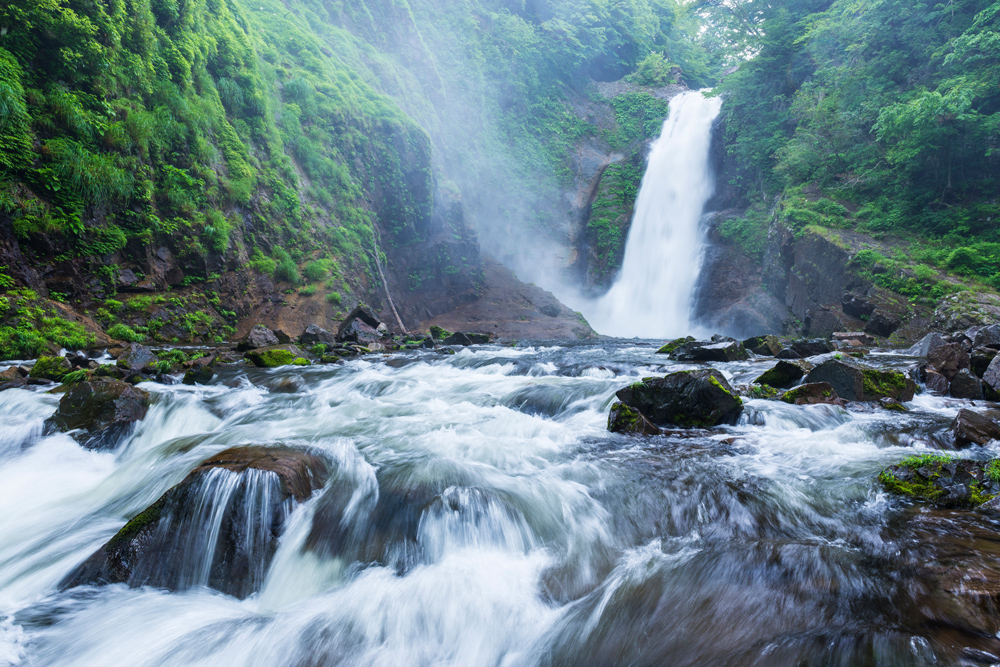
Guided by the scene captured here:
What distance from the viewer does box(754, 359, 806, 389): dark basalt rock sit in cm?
739

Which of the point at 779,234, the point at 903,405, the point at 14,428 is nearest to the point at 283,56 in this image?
the point at 14,428

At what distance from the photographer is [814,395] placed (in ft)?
20.4

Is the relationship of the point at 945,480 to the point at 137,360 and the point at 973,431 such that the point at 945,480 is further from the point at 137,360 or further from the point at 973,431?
→ the point at 137,360

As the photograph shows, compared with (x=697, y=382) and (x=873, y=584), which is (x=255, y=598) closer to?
(x=873, y=584)

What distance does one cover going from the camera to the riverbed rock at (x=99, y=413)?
17.8ft

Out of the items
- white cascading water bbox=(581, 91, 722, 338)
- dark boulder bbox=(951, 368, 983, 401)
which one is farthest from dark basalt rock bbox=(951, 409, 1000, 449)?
white cascading water bbox=(581, 91, 722, 338)

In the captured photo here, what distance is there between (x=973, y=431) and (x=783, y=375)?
291 centimetres

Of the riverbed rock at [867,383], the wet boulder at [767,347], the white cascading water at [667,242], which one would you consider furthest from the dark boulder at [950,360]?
the white cascading water at [667,242]

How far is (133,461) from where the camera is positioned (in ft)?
16.8

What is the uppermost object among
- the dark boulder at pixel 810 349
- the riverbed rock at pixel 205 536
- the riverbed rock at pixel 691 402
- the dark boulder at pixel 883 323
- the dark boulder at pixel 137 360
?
A: the dark boulder at pixel 883 323

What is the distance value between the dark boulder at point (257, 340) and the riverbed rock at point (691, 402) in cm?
1043

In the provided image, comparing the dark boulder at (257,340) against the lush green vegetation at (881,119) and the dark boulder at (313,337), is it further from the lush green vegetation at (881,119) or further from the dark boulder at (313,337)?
the lush green vegetation at (881,119)

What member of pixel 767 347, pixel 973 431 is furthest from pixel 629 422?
pixel 767 347

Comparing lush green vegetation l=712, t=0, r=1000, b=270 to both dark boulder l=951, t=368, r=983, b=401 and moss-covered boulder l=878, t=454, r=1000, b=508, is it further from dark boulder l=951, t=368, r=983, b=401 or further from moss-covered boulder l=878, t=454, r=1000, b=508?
moss-covered boulder l=878, t=454, r=1000, b=508
